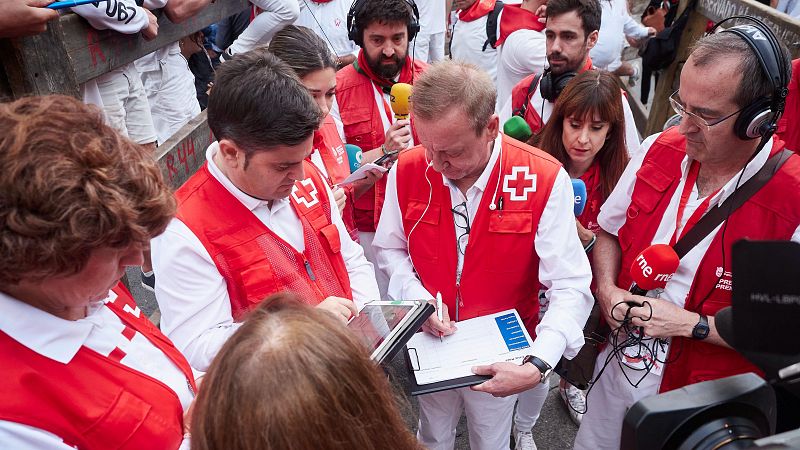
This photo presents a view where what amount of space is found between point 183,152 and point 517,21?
2901mm

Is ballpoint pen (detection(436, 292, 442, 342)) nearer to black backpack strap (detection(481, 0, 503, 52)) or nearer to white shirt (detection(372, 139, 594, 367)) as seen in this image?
white shirt (detection(372, 139, 594, 367))

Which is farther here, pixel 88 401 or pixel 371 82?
pixel 371 82

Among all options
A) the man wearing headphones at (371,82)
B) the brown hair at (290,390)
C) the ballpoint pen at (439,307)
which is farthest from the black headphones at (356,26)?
the brown hair at (290,390)

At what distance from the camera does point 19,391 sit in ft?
4.02

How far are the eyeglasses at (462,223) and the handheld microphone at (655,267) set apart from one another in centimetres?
70

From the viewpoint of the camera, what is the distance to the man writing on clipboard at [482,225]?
2322mm

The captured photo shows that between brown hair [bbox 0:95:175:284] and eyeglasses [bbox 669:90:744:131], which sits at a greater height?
brown hair [bbox 0:95:175:284]

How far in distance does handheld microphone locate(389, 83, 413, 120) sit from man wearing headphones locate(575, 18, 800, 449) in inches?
51.4

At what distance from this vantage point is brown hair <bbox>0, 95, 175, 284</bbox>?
1.13 m

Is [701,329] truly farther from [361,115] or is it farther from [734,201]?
[361,115]

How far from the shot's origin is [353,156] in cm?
337

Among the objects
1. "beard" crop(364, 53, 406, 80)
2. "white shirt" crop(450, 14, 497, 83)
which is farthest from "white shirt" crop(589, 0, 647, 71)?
"beard" crop(364, 53, 406, 80)

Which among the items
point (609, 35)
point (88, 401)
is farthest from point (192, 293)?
point (609, 35)

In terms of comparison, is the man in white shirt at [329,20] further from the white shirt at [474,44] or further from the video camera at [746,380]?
the video camera at [746,380]
